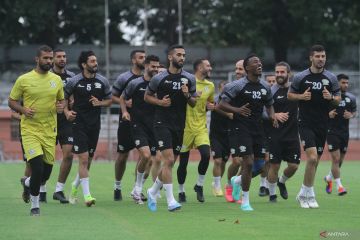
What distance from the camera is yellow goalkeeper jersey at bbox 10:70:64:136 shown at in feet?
48.9

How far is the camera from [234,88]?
1584 cm

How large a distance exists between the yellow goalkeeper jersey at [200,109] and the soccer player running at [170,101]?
7.37 ft

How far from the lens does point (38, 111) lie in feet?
49.1

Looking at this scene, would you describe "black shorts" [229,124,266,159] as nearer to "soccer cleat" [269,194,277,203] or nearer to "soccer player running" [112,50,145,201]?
"soccer cleat" [269,194,277,203]

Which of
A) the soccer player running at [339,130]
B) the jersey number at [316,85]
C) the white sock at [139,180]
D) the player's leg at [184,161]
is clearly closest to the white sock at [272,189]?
the player's leg at [184,161]

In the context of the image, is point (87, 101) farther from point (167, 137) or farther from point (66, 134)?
point (167, 137)

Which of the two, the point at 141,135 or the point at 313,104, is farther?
the point at 141,135

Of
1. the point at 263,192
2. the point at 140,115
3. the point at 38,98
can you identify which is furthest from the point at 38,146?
the point at 263,192

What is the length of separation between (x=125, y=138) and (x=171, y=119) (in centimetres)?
255

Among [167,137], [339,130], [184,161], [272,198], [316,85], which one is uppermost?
[316,85]

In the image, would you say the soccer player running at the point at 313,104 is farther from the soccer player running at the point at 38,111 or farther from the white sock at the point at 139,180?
the soccer player running at the point at 38,111

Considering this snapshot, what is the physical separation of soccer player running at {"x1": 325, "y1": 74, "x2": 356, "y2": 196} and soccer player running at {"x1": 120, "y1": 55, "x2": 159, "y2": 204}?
4.31 meters

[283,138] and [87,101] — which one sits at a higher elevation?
[87,101]

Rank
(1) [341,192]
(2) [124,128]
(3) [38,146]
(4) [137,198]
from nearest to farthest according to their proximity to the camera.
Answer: (3) [38,146] → (4) [137,198] → (2) [124,128] → (1) [341,192]
